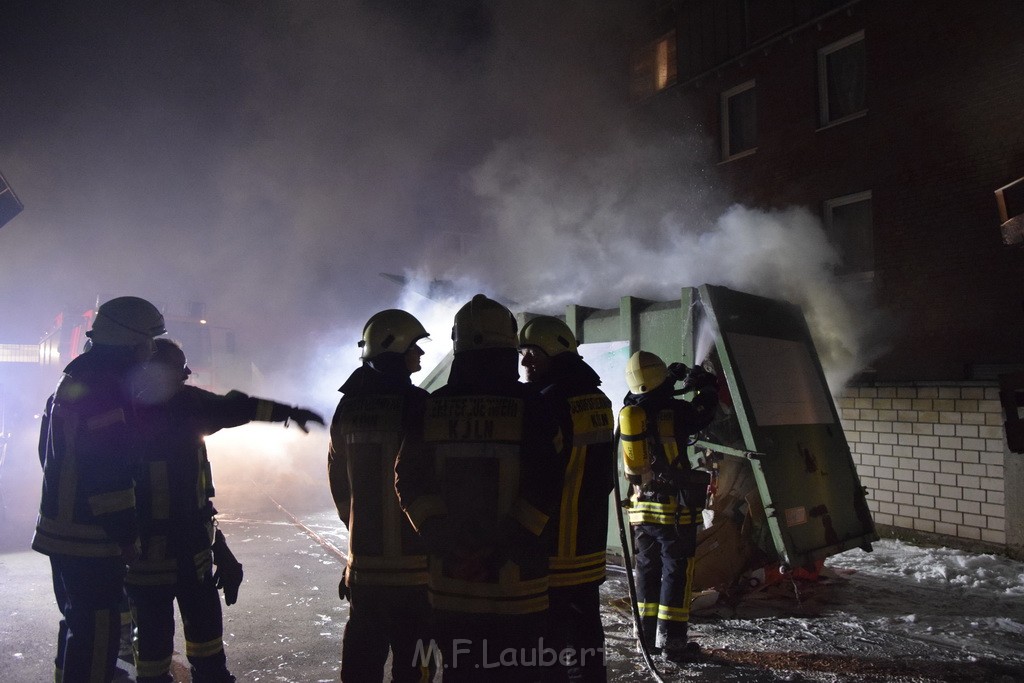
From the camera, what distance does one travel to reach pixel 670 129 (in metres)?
12.6

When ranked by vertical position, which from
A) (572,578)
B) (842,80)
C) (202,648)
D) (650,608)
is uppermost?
(842,80)

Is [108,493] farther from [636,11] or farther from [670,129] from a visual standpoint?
[636,11]

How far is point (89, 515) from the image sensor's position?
2760 mm

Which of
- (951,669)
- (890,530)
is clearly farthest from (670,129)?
(951,669)

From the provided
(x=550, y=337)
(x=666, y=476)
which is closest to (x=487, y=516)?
(x=550, y=337)

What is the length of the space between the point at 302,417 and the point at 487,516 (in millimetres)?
1618

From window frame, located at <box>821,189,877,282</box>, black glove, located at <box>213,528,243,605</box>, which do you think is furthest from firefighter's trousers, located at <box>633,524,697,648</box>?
window frame, located at <box>821,189,877,282</box>

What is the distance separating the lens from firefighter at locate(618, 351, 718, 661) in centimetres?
407

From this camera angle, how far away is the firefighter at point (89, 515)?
8.96 ft

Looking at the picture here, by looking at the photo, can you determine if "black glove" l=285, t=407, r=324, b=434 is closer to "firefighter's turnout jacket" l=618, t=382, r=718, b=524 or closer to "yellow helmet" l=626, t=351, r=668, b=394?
"firefighter's turnout jacket" l=618, t=382, r=718, b=524

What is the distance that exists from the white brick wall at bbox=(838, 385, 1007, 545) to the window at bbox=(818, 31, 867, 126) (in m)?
4.45

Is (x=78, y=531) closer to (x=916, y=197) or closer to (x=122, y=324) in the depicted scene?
(x=122, y=324)

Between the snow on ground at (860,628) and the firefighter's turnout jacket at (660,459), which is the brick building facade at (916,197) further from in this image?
the firefighter's turnout jacket at (660,459)

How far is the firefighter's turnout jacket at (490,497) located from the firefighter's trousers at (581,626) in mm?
651
